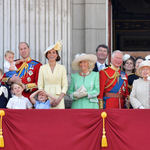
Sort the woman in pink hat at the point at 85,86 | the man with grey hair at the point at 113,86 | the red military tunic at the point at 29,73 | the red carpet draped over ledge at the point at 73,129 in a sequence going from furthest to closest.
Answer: the red military tunic at the point at 29,73 < the man with grey hair at the point at 113,86 < the woman in pink hat at the point at 85,86 < the red carpet draped over ledge at the point at 73,129

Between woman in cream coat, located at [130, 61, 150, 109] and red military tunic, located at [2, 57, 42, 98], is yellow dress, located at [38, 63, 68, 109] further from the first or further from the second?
woman in cream coat, located at [130, 61, 150, 109]

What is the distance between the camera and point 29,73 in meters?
8.19

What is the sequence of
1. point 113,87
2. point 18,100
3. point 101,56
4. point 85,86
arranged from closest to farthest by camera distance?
point 18,100 → point 85,86 → point 113,87 → point 101,56

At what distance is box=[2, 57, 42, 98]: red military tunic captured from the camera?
798 cm

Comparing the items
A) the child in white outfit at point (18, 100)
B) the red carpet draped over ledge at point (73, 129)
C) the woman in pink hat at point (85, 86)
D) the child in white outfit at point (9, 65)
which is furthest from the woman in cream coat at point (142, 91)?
the child in white outfit at point (9, 65)

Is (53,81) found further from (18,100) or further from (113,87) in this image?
(113,87)

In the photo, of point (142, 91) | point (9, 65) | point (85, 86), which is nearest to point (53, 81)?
point (85, 86)

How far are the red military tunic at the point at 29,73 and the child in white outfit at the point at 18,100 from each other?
0.42 meters

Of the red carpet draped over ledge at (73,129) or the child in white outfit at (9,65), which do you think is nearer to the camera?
the red carpet draped over ledge at (73,129)

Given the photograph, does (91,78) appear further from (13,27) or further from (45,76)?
(13,27)

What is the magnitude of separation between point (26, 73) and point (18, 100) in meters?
0.87

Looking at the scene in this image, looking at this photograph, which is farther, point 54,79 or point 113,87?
point 113,87

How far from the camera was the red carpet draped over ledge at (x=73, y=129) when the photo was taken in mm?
6973

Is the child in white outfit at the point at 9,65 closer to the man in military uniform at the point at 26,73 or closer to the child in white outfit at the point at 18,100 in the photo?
the man in military uniform at the point at 26,73
